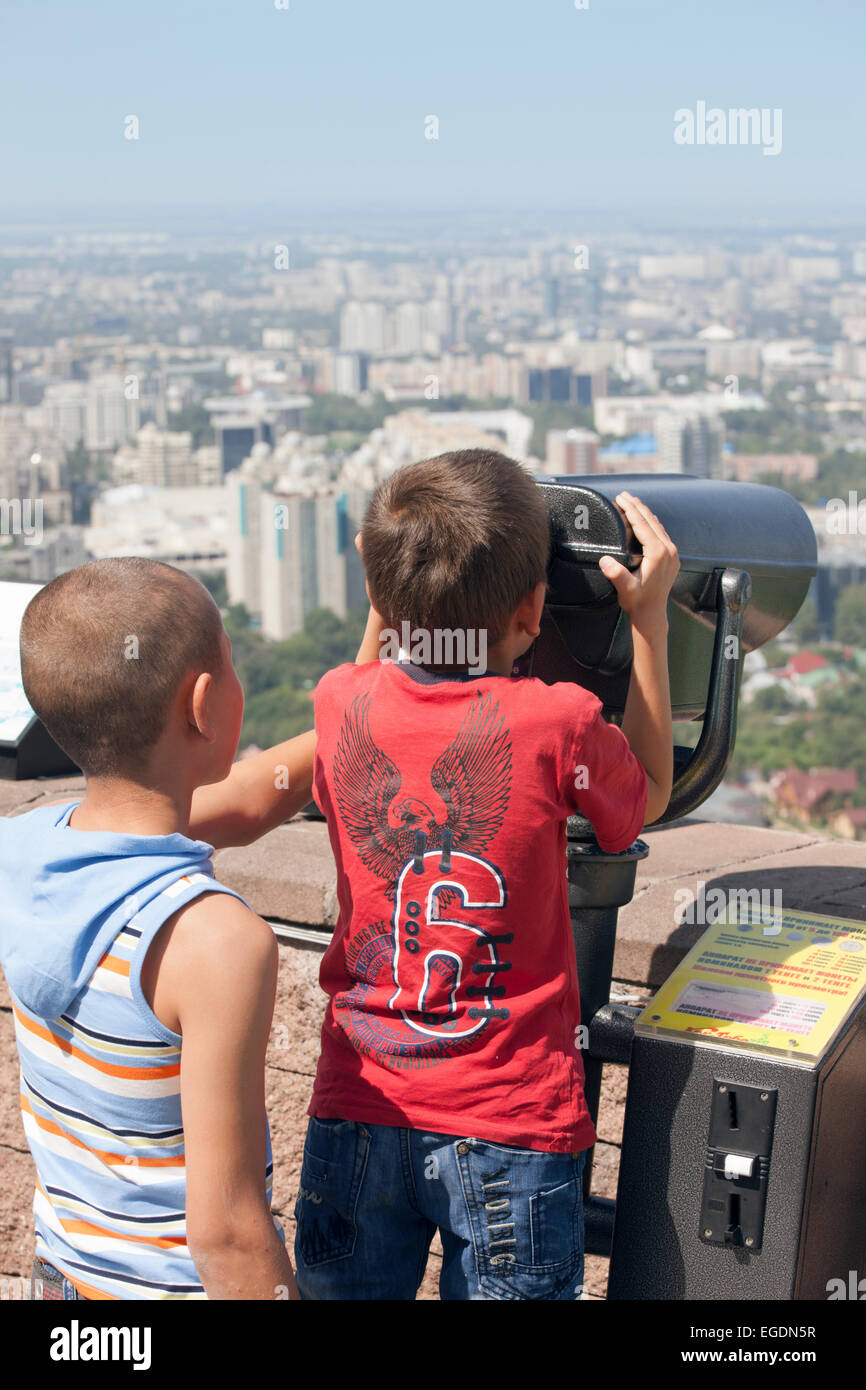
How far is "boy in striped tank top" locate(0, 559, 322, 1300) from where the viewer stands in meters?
0.94

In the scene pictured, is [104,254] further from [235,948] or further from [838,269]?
[235,948]

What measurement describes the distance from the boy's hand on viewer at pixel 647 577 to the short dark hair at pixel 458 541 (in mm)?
73

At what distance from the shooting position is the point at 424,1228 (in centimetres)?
118

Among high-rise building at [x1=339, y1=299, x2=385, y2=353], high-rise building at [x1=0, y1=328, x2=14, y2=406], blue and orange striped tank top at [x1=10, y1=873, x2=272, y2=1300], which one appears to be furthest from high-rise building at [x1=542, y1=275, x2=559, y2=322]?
blue and orange striped tank top at [x1=10, y1=873, x2=272, y2=1300]

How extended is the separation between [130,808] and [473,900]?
0.93 feet

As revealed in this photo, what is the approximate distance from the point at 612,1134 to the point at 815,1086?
45cm

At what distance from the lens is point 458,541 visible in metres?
1.10

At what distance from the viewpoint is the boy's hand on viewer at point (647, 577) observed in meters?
1.18

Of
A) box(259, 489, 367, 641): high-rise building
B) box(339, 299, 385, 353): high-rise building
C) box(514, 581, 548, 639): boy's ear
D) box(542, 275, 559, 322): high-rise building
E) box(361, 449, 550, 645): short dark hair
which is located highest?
box(542, 275, 559, 322): high-rise building

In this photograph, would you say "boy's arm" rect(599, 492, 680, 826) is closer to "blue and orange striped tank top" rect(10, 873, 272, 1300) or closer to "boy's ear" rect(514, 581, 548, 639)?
"boy's ear" rect(514, 581, 548, 639)

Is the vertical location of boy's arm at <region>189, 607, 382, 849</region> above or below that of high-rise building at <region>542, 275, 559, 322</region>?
below

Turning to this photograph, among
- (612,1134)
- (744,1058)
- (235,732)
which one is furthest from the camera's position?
(612,1134)

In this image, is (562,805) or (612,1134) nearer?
(562,805)

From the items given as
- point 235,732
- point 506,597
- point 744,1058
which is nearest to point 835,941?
point 744,1058
